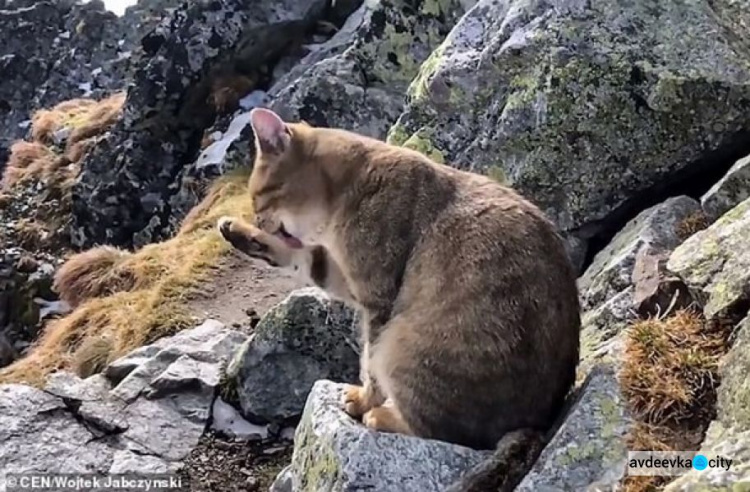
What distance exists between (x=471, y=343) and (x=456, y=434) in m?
0.47

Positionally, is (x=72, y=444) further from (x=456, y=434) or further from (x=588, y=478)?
(x=588, y=478)

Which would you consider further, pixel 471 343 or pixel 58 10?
pixel 58 10

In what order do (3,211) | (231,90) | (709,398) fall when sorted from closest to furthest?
(709,398), (231,90), (3,211)

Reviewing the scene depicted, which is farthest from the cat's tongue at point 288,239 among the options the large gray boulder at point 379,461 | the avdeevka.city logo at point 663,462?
the avdeevka.city logo at point 663,462

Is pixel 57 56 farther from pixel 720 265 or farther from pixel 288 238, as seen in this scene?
pixel 720 265

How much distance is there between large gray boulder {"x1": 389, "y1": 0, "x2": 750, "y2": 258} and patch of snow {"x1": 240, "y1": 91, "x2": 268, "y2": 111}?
8.48m

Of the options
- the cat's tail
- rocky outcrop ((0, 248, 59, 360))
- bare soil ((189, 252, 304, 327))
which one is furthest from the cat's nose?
rocky outcrop ((0, 248, 59, 360))

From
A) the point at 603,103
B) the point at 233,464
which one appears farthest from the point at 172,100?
the point at 603,103

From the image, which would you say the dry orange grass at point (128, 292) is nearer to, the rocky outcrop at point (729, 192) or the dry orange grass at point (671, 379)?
the rocky outcrop at point (729, 192)

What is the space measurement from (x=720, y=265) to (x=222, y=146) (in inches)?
455

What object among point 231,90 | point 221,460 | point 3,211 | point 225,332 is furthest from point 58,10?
point 221,460

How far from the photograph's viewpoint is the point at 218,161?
50.4ft

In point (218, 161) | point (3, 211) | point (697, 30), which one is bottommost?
point (3, 211)

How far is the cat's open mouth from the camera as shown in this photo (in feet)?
19.8
